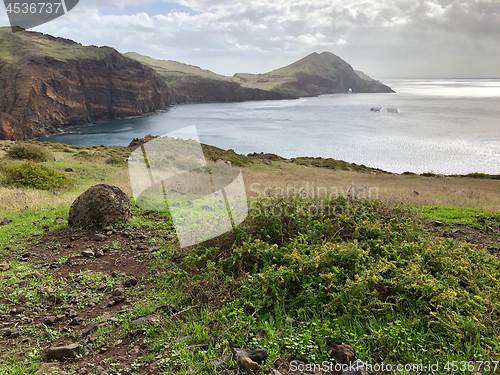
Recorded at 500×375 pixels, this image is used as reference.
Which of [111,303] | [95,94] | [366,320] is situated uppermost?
[95,94]

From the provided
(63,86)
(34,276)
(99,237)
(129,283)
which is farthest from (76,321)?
(63,86)

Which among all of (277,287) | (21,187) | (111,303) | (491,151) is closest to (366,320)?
(277,287)

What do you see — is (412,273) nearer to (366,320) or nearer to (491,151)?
(366,320)

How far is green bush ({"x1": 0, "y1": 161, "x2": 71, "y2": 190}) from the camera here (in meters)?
14.1

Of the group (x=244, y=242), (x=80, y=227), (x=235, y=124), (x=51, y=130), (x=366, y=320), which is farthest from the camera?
(x=51, y=130)

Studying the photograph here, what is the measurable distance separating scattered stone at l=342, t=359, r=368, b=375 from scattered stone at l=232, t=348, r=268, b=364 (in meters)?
0.91

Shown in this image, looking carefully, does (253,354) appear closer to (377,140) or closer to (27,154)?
(27,154)

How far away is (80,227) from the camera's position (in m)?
8.46

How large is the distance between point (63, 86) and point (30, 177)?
153 meters

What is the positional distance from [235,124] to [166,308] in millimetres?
112528

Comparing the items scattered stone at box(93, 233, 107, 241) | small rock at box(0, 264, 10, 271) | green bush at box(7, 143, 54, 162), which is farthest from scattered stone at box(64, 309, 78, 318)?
green bush at box(7, 143, 54, 162)

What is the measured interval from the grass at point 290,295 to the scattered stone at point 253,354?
10 cm

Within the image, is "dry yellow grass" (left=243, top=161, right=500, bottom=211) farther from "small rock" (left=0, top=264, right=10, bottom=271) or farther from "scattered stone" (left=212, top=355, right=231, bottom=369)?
"small rock" (left=0, top=264, right=10, bottom=271)

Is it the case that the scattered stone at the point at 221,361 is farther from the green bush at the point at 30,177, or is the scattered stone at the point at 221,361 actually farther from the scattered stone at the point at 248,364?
the green bush at the point at 30,177
